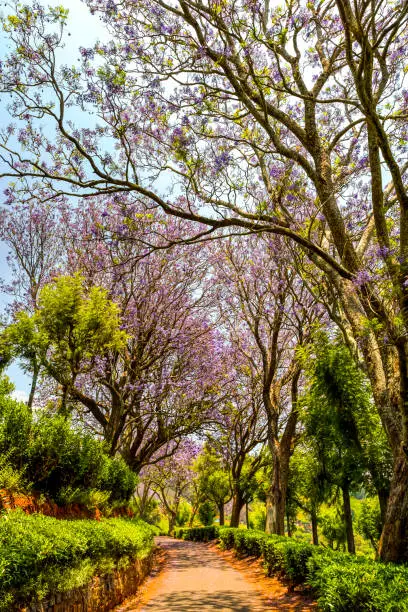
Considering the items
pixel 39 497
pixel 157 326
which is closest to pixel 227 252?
pixel 157 326

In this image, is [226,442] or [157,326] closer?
[157,326]

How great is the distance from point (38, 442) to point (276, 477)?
31.5 feet

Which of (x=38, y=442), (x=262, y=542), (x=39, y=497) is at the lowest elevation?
(x=262, y=542)

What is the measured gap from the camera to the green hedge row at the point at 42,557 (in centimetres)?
376

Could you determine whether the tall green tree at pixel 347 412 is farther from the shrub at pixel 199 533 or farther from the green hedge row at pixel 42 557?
the shrub at pixel 199 533

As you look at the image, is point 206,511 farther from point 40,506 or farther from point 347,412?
point 40,506

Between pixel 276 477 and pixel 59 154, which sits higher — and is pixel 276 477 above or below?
below

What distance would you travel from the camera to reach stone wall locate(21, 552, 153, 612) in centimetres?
481

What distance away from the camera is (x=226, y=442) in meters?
22.9

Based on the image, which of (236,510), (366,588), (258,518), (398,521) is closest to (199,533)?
(258,518)

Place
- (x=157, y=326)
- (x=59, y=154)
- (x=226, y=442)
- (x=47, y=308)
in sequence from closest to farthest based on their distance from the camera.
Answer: (x=59, y=154), (x=47, y=308), (x=157, y=326), (x=226, y=442)

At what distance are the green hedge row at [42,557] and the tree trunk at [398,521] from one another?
14.2 ft

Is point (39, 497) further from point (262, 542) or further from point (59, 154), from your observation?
point (262, 542)

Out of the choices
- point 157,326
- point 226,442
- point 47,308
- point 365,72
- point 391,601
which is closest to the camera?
point 391,601
